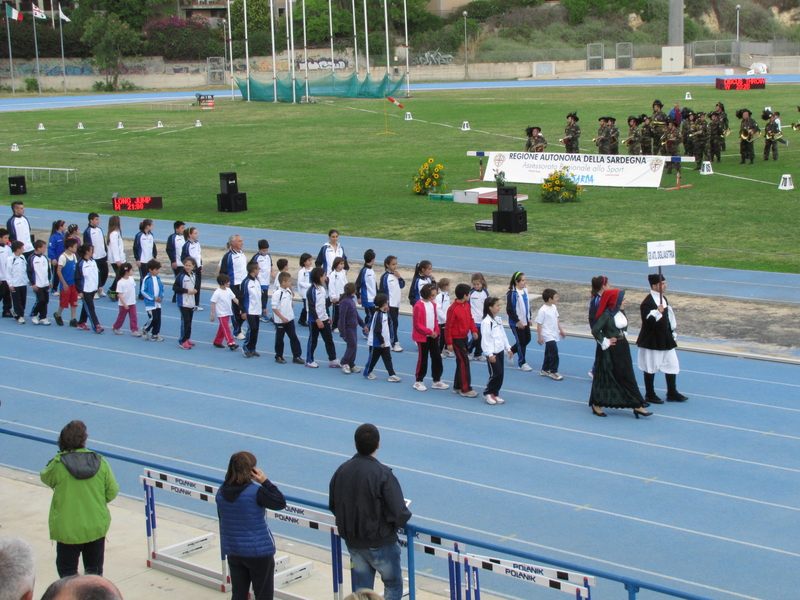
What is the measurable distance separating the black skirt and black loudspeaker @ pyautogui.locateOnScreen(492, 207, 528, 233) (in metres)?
11.7

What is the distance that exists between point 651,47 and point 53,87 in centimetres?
5639

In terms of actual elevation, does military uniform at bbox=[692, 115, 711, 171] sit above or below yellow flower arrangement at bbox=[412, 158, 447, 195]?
above

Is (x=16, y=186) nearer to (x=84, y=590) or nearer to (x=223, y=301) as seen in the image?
(x=223, y=301)

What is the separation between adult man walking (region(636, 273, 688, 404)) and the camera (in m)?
11.9

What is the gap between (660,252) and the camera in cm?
1175

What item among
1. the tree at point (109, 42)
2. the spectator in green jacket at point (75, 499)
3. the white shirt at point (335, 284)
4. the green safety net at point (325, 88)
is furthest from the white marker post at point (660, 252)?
the tree at point (109, 42)

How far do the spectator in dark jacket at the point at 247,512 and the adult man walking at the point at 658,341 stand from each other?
6.65 metres

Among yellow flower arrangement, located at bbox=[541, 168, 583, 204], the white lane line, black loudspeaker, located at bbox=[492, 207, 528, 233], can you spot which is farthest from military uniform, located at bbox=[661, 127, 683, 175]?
the white lane line

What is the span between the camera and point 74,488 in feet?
23.2

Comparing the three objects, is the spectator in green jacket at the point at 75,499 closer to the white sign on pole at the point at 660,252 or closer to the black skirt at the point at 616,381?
the black skirt at the point at 616,381

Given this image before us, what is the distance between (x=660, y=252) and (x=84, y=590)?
9611mm

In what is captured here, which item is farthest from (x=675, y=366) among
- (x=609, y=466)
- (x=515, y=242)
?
(x=515, y=242)

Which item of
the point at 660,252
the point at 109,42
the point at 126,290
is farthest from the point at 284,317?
the point at 109,42

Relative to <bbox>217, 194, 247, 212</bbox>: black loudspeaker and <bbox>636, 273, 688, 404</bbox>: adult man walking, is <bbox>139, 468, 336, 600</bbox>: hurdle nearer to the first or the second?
<bbox>636, 273, 688, 404</bbox>: adult man walking
